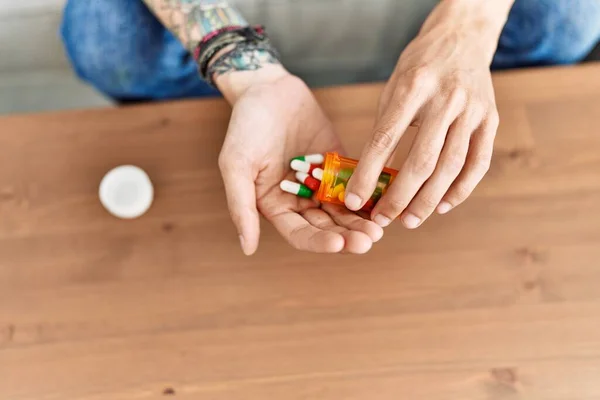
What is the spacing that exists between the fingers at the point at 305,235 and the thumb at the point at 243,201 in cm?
4

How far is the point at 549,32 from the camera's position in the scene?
33.1 inches

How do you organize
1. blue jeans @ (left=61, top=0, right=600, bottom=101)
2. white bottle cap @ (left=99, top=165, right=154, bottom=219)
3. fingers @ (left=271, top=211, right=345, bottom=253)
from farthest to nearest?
blue jeans @ (left=61, top=0, right=600, bottom=101), white bottle cap @ (left=99, top=165, right=154, bottom=219), fingers @ (left=271, top=211, right=345, bottom=253)

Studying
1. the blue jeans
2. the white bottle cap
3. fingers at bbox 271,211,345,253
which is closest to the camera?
fingers at bbox 271,211,345,253

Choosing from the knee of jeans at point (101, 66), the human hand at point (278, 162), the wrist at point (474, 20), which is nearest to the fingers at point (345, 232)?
the human hand at point (278, 162)

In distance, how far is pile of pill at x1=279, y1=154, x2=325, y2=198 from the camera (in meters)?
0.68

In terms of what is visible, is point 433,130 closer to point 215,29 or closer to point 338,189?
point 338,189

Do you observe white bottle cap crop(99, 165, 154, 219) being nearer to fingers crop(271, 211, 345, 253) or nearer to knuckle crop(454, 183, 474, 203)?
fingers crop(271, 211, 345, 253)

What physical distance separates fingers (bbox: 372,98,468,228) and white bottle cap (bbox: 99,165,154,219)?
31cm

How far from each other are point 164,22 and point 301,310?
19.0 inches

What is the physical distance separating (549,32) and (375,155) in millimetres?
423

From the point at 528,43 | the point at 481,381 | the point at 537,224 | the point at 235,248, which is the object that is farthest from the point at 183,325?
the point at 528,43

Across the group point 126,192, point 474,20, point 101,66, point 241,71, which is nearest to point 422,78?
point 474,20

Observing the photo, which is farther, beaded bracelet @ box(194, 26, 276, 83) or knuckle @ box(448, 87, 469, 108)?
beaded bracelet @ box(194, 26, 276, 83)

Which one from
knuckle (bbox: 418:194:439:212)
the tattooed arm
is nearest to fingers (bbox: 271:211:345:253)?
knuckle (bbox: 418:194:439:212)
